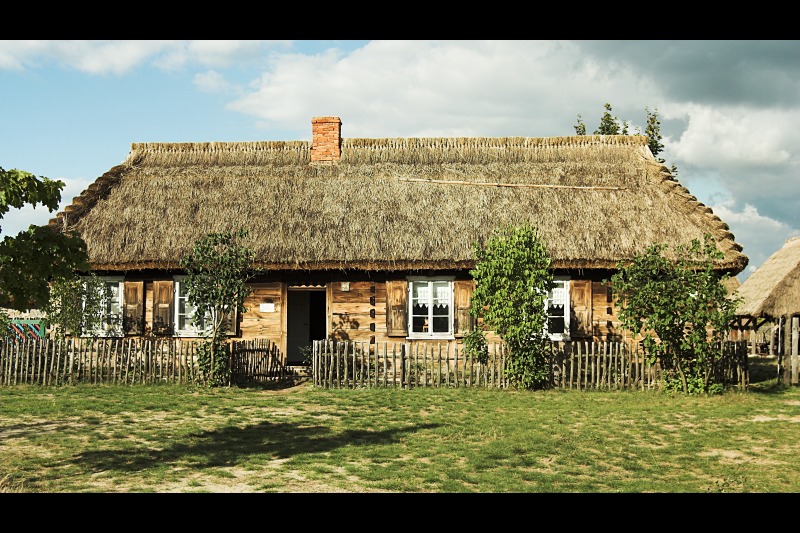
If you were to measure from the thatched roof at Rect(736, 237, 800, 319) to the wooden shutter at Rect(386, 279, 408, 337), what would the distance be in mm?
15839

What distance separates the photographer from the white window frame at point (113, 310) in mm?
18750

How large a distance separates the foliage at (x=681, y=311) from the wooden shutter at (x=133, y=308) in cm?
1198

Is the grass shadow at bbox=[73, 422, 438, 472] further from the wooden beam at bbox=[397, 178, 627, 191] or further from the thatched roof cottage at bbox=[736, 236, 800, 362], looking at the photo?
the thatched roof cottage at bbox=[736, 236, 800, 362]

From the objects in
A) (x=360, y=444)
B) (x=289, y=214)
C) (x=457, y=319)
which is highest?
(x=289, y=214)

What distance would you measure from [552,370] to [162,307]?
10.2 metres

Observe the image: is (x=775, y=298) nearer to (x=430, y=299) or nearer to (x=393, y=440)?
(x=430, y=299)

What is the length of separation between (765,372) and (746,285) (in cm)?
1610

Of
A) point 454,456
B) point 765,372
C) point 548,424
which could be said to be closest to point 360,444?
point 454,456

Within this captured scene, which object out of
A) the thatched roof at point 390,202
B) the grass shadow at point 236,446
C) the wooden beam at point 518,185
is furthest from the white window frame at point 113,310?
the grass shadow at point 236,446

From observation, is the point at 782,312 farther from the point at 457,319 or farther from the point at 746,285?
the point at 457,319

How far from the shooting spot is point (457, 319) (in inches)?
712

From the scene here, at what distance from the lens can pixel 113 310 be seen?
19.0 m

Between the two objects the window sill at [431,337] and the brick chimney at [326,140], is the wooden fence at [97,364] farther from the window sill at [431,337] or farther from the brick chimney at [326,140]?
the brick chimney at [326,140]

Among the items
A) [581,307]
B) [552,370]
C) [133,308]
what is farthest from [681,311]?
[133,308]
